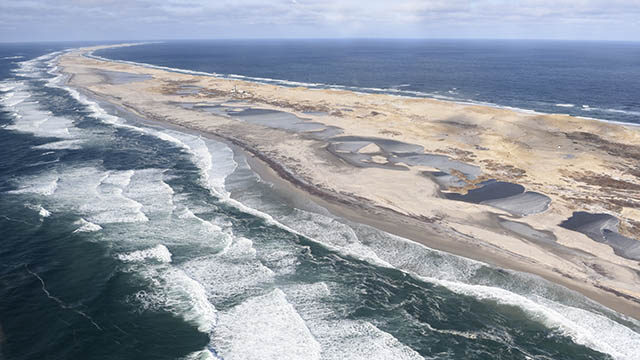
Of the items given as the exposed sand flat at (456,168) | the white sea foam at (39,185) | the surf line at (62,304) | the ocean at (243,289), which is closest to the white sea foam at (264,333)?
the ocean at (243,289)

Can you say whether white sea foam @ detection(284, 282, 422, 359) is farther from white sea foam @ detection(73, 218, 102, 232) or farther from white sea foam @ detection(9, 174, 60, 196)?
white sea foam @ detection(9, 174, 60, 196)

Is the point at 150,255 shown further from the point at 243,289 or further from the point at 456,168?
the point at 456,168

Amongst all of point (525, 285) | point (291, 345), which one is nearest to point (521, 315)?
point (525, 285)

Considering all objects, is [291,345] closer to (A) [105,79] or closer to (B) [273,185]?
(B) [273,185]

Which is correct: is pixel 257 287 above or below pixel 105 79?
below

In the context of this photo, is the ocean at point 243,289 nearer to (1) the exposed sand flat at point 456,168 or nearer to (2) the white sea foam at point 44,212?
(2) the white sea foam at point 44,212
